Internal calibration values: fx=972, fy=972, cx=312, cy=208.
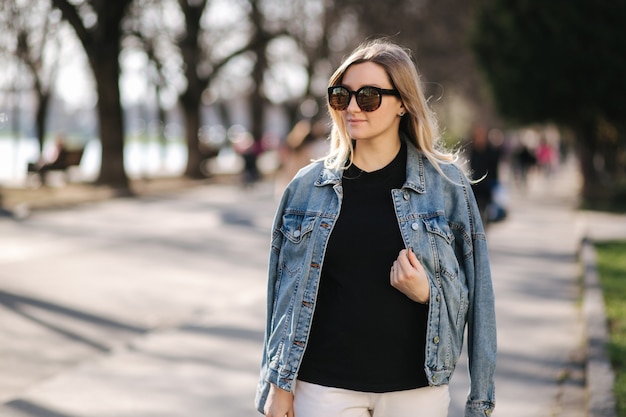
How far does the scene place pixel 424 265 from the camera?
291 cm

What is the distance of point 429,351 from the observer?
9.53 ft

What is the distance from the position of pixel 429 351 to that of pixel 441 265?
Result: 262 millimetres

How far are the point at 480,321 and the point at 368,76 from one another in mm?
842

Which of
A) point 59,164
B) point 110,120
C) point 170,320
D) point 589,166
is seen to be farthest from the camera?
point 589,166

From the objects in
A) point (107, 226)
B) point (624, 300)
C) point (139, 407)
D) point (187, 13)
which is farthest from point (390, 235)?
point (187, 13)

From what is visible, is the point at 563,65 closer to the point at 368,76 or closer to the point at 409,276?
the point at 368,76

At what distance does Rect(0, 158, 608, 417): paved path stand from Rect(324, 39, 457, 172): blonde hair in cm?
292

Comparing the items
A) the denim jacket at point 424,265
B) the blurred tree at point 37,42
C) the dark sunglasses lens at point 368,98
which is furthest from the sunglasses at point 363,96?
the blurred tree at point 37,42

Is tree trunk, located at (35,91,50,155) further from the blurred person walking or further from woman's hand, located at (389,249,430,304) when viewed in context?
woman's hand, located at (389,249,430,304)

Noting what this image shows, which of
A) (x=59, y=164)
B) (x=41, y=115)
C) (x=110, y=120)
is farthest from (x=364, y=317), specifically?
(x=41, y=115)

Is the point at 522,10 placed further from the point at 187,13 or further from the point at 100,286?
the point at 100,286

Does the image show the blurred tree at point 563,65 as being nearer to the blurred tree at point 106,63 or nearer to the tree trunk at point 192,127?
the blurred tree at point 106,63

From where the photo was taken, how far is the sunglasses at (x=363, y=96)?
298 cm

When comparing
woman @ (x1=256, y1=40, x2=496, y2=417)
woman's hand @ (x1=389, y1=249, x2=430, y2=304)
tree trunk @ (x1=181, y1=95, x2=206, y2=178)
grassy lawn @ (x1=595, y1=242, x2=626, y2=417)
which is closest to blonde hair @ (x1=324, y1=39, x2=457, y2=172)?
woman @ (x1=256, y1=40, x2=496, y2=417)
